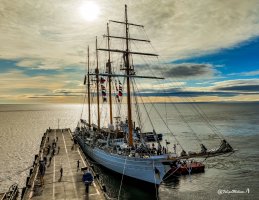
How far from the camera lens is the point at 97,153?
133ft

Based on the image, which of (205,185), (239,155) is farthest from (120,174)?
(239,155)

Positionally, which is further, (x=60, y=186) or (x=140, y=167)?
(x=140, y=167)

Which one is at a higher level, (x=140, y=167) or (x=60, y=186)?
(x=140, y=167)

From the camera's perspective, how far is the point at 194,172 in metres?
38.8

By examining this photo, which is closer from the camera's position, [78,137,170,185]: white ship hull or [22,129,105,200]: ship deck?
[22,129,105,200]: ship deck

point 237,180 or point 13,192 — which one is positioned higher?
point 13,192

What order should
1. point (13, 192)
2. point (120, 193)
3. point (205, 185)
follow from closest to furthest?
point (13, 192) → point (120, 193) → point (205, 185)

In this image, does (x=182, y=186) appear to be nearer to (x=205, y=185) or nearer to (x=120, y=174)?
(x=205, y=185)

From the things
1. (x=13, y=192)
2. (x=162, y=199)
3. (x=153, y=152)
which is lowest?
(x=162, y=199)

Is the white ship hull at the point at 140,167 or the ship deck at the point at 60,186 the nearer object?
the ship deck at the point at 60,186

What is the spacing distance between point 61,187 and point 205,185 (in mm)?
19826

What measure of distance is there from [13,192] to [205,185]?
2389 centimetres

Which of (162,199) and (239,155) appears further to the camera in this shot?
(239,155)

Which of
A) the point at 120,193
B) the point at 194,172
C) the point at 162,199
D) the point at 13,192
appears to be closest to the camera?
the point at 13,192
